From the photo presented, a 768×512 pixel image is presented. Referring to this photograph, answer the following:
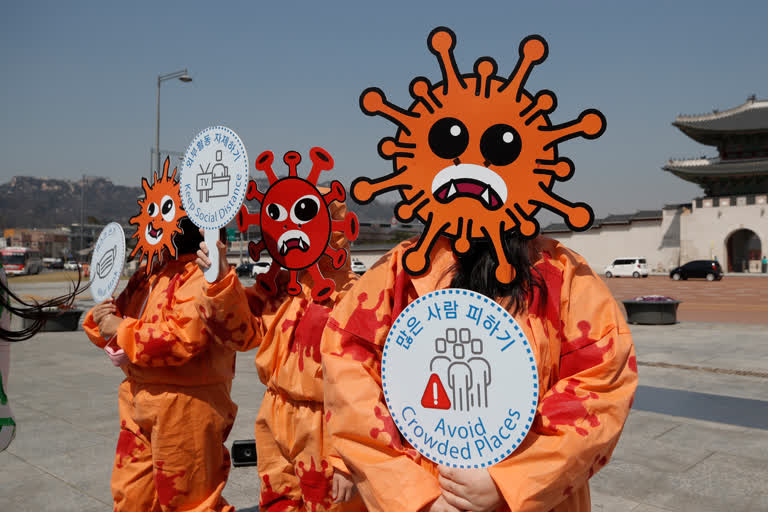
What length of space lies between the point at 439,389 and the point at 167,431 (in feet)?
5.48

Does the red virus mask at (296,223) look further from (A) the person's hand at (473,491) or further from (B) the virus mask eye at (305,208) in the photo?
(A) the person's hand at (473,491)

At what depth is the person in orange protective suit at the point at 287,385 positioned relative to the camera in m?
2.40

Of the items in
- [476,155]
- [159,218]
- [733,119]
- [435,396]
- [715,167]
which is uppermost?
[733,119]

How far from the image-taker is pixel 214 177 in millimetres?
2635

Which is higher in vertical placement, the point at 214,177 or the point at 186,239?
the point at 214,177

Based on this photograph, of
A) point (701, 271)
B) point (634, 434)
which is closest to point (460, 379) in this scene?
point (634, 434)

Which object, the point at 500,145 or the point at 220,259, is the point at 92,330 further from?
the point at 500,145

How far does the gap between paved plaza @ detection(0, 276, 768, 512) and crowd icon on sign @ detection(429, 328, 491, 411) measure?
2.41 meters

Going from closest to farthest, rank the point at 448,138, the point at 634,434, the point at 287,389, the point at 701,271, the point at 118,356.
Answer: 1. the point at 448,138
2. the point at 287,389
3. the point at 118,356
4. the point at 634,434
5. the point at 701,271

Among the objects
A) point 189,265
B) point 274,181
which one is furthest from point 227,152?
point 189,265

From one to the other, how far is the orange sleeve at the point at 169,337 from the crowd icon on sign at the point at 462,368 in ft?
4.73

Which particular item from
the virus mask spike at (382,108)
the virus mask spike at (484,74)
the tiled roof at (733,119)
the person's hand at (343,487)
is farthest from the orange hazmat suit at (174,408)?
the tiled roof at (733,119)

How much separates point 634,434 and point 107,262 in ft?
13.2

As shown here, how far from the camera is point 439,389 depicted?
4.95 feet
